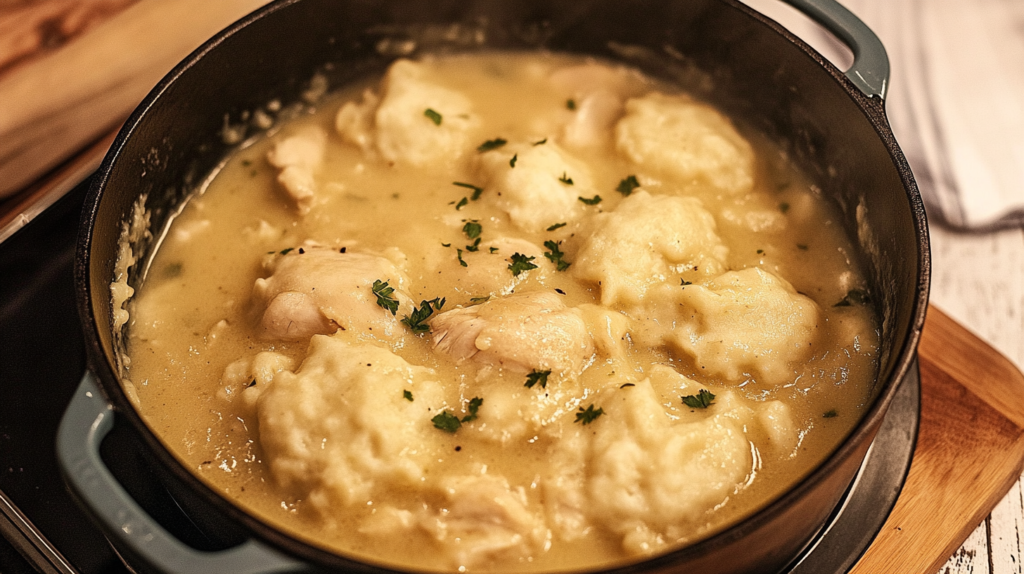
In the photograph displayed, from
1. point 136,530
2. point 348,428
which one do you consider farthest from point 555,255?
point 136,530

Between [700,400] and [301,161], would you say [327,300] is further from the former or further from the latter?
[700,400]

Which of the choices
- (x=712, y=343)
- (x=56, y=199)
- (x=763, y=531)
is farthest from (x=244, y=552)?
(x=56, y=199)

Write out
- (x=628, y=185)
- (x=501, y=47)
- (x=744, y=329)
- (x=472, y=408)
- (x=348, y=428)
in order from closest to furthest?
(x=348, y=428) → (x=472, y=408) → (x=744, y=329) → (x=628, y=185) → (x=501, y=47)

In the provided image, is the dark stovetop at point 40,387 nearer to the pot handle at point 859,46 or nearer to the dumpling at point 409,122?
the dumpling at point 409,122

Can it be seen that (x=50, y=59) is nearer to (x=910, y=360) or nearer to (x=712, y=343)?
(x=712, y=343)

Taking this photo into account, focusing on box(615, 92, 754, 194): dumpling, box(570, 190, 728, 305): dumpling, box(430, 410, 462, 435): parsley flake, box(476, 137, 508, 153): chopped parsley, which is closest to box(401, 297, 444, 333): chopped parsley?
box(430, 410, 462, 435): parsley flake
